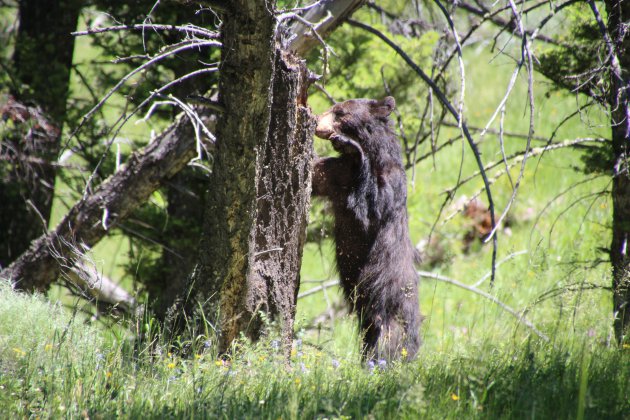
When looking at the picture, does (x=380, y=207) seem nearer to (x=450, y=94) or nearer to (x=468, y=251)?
(x=450, y=94)

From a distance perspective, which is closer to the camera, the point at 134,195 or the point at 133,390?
the point at 133,390

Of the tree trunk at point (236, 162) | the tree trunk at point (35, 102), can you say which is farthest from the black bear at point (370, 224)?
the tree trunk at point (35, 102)

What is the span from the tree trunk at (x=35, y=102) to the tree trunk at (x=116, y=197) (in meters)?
0.73

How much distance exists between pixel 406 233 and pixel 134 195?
245 cm

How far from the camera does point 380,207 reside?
5.13 meters

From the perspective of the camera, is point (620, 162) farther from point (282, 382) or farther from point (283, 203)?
point (282, 382)

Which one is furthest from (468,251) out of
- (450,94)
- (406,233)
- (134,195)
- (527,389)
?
Result: (527,389)

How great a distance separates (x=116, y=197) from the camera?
19.2 feet

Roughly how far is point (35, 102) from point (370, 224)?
3.91 meters

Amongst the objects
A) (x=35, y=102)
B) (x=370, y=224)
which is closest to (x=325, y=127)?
(x=370, y=224)

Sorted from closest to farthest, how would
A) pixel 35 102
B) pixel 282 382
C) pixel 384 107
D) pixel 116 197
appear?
pixel 282 382, pixel 384 107, pixel 116 197, pixel 35 102

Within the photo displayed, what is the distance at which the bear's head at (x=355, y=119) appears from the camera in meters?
5.14

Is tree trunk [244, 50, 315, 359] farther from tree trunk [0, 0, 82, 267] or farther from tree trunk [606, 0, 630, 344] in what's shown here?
tree trunk [0, 0, 82, 267]

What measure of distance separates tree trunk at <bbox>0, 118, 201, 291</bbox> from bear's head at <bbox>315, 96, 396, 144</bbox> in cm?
132
